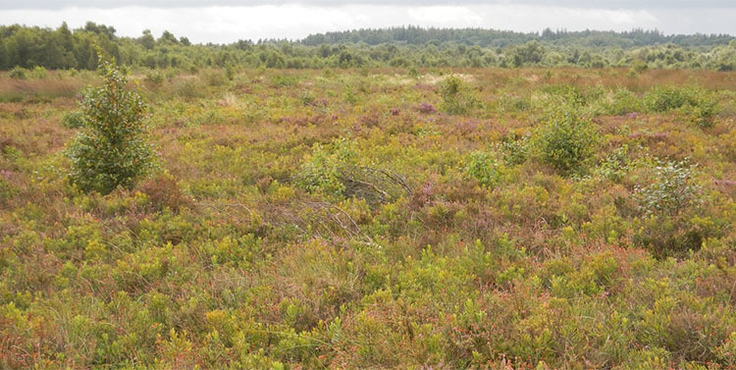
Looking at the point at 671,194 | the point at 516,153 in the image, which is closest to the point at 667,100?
the point at 516,153

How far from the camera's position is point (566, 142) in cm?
887

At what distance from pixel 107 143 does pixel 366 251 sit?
19.5 feet

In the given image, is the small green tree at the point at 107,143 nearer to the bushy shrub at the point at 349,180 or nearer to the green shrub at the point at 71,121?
the bushy shrub at the point at 349,180

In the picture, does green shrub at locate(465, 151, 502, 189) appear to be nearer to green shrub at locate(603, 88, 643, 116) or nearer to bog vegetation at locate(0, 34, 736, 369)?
bog vegetation at locate(0, 34, 736, 369)

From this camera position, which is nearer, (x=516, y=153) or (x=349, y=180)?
(x=349, y=180)

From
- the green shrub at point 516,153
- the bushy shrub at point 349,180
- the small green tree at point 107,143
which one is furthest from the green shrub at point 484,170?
the small green tree at point 107,143

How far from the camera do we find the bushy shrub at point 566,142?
348 inches

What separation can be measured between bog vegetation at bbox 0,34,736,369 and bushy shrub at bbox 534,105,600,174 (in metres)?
0.05

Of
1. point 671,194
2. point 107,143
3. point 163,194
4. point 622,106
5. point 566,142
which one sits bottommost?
point 163,194

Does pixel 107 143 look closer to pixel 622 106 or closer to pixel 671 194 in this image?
pixel 671 194

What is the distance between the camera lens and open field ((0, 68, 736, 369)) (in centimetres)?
356

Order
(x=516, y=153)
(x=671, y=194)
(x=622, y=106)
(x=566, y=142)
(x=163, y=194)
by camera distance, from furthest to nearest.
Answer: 1. (x=622, y=106)
2. (x=516, y=153)
3. (x=566, y=142)
4. (x=163, y=194)
5. (x=671, y=194)

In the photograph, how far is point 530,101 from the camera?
1745cm

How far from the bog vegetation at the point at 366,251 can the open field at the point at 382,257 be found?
0.03 m
